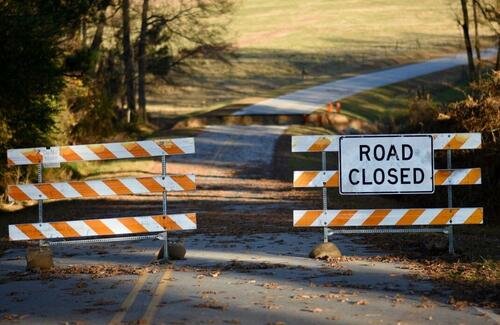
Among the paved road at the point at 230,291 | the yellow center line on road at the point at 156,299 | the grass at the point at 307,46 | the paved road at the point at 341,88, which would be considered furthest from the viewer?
the grass at the point at 307,46

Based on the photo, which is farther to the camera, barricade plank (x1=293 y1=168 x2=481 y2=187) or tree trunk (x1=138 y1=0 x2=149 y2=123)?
tree trunk (x1=138 y1=0 x2=149 y2=123)

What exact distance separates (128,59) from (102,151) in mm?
35130

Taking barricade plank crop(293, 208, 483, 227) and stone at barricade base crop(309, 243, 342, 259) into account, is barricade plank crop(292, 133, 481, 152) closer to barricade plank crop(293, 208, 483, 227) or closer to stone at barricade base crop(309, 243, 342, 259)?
barricade plank crop(293, 208, 483, 227)

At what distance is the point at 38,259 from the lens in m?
12.4

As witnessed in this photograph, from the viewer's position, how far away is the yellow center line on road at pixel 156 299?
9.13 meters

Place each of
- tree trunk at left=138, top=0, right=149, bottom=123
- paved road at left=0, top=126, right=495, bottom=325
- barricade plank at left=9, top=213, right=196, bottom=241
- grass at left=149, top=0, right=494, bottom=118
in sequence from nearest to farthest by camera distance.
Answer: paved road at left=0, top=126, right=495, bottom=325, barricade plank at left=9, top=213, right=196, bottom=241, tree trunk at left=138, top=0, right=149, bottom=123, grass at left=149, top=0, right=494, bottom=118

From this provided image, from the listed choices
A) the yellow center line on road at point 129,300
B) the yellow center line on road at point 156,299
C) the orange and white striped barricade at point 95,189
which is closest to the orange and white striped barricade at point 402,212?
the orange and white striped barricade at point 95,189

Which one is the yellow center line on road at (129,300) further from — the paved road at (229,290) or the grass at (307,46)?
the grass at (307,46)

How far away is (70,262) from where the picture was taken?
13469 millimetres

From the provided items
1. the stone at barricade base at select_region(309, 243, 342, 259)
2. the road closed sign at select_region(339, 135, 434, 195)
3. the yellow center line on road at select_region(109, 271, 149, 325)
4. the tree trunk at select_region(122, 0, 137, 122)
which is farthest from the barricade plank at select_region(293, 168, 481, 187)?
the tree trunk at select_region(122, 0, 137, 122)

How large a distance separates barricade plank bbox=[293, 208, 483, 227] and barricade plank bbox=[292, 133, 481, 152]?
32.0 inches

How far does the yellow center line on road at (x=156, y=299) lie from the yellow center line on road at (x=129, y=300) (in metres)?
0.20

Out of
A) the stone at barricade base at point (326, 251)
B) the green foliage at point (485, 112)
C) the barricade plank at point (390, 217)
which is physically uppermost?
the green foliage at point (485, 112)

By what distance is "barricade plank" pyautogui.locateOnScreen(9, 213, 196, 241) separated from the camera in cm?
1273
